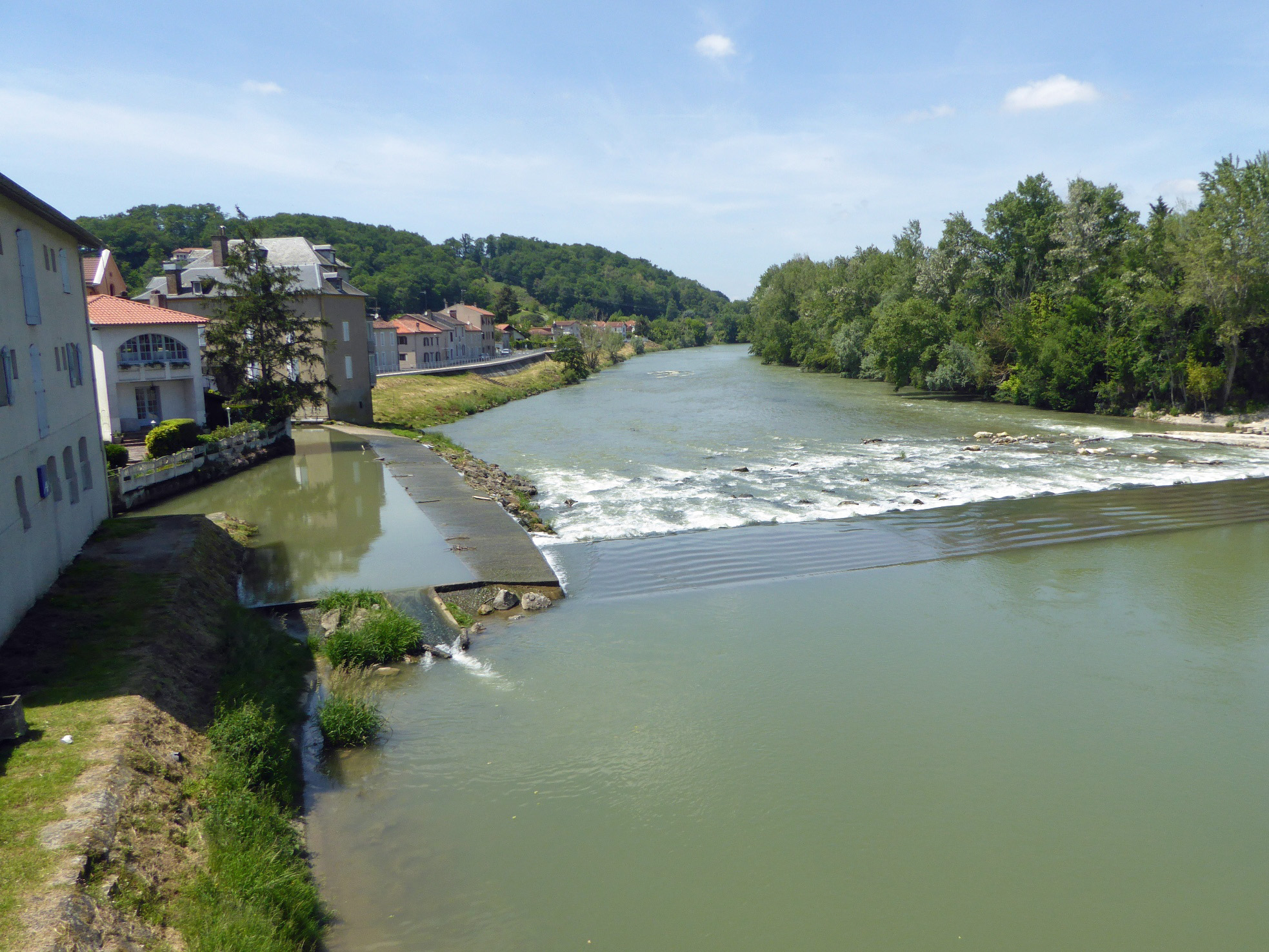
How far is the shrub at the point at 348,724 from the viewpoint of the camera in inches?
430

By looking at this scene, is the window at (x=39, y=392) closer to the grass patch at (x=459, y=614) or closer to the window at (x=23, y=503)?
the window at (x=23, y=503)

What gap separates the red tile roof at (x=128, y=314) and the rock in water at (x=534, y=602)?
23914 mm

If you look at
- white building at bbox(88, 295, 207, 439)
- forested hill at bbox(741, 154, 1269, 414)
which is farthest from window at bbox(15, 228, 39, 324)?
forested hill at bbox(741, 154, 1269, 414)

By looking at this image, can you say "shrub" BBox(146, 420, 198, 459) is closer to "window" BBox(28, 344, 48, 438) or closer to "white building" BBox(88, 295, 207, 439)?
"white building" BBox(88, 295, 207, 439)

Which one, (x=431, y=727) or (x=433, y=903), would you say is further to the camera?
(x=431, y=727)

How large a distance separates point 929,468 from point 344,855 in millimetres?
25724

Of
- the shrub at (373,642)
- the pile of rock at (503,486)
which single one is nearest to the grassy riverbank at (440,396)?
the pile of rock at (503,486)

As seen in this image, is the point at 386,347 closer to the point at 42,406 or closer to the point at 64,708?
the point at 42,406

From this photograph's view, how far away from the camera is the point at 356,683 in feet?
42.1

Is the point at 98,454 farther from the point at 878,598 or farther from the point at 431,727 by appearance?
the point at 878,598

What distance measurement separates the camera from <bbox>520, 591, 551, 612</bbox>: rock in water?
15.9m

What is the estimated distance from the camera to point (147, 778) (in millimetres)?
8414

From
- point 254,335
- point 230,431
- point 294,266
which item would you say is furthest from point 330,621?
point 294,266

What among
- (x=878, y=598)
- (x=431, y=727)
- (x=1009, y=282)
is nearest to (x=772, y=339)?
(x=1009, y=282)
